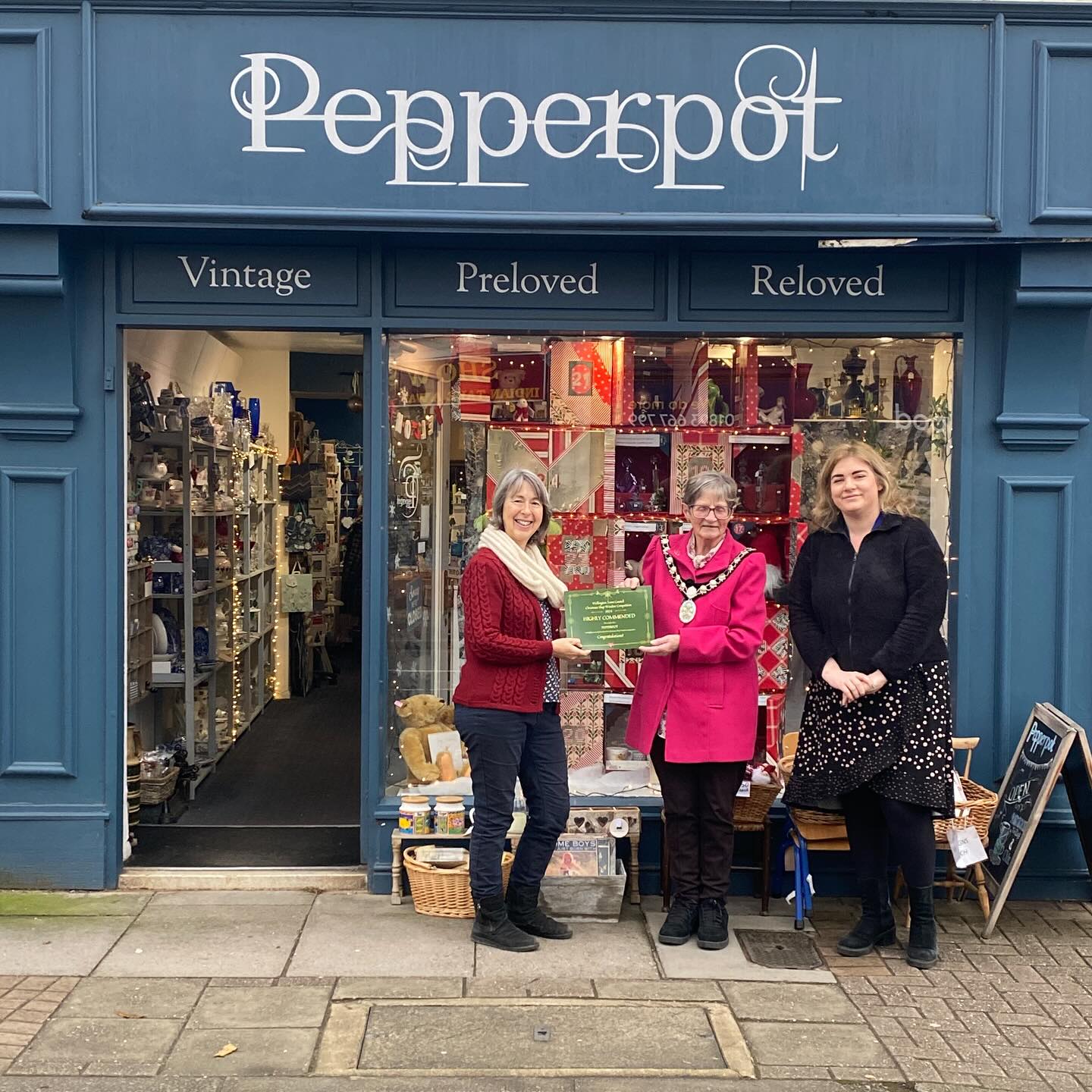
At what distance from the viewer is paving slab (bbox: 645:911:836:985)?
473 cm

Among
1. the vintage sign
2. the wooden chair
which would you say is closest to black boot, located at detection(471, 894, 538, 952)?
the wooden chair

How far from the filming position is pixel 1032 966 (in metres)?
4.92

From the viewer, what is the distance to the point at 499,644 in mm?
4766

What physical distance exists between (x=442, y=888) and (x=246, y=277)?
288 centimetres

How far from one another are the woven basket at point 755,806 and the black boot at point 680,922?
52cm

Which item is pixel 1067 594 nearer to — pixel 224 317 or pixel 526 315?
pixel 526 315

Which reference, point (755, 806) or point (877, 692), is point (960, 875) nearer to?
point (755, 806)

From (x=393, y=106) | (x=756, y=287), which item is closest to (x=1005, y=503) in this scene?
(x=756, y=287)

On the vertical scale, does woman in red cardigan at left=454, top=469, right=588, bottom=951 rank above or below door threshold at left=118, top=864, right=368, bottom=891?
above

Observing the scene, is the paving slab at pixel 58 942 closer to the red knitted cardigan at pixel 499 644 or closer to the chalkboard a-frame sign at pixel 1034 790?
the red knitted cardigan at pixel 499 644

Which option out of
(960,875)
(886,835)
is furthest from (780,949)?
(960,875)

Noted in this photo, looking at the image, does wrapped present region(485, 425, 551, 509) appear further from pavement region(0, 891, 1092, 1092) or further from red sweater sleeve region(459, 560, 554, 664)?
pavement region(0, 891, 1092, 1092)

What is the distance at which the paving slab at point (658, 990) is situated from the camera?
4539 mm

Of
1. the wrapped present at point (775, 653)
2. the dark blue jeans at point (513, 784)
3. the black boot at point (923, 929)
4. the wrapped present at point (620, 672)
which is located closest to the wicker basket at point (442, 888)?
the dark blue jeans at point (513, 784)
